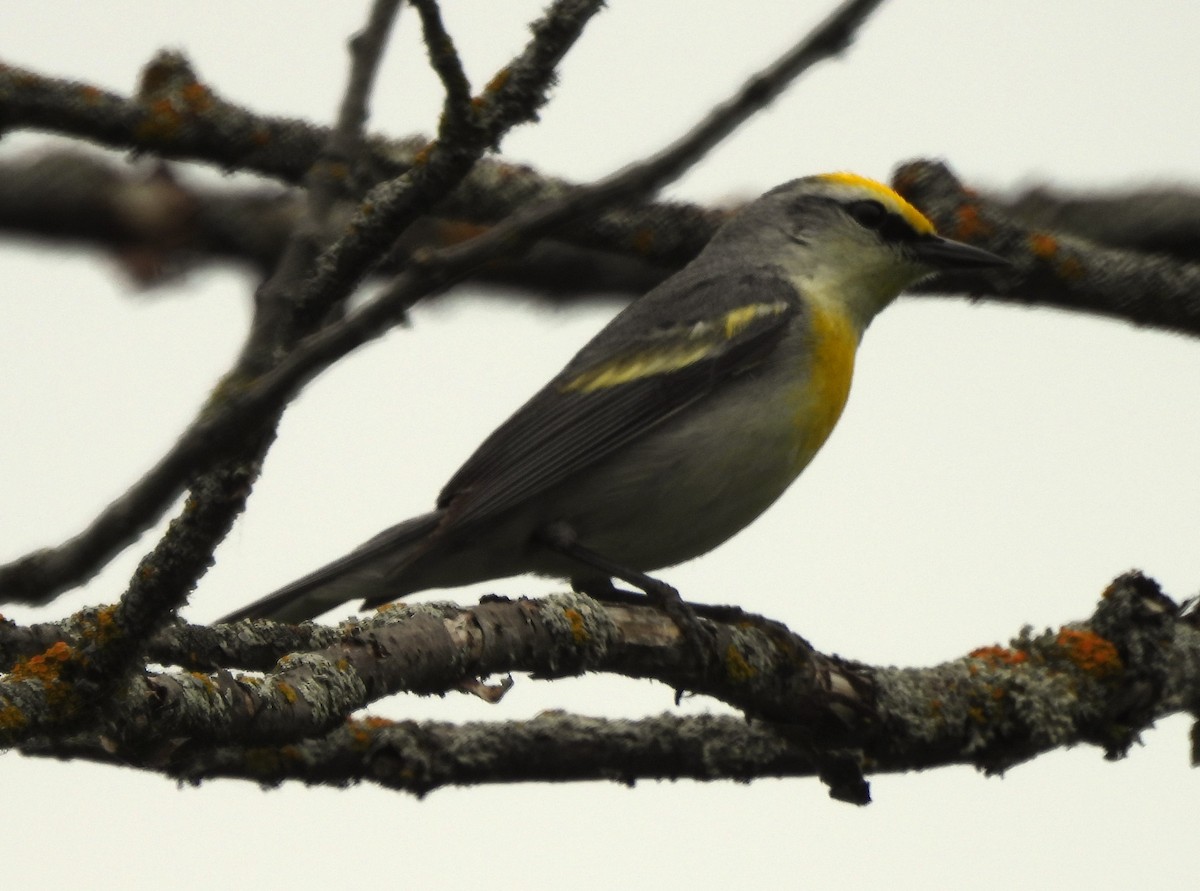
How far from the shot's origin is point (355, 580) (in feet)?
18.2

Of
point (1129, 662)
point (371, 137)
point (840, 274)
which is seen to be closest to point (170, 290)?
point (371, 137)

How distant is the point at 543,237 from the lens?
247cm

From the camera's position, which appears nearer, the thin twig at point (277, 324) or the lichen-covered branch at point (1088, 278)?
the thin twig at point (277, 324)

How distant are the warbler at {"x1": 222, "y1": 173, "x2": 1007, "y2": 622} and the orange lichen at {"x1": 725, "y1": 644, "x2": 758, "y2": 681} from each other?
2.24 ft

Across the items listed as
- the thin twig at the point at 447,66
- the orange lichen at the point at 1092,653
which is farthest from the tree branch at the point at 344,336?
the orange lichen at the point at 1092,653

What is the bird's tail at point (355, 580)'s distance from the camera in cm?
540

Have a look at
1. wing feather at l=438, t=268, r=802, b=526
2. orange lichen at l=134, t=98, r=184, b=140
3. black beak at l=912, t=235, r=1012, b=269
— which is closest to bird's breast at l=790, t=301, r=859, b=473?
wing feather at l=438, t=268, r=802, b=526

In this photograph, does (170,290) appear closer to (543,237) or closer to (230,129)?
(230,129)

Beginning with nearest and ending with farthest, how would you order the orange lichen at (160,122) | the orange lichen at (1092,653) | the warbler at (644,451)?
the orange lichen at (1092,653)
the warbler at (644,451)
the orange lichen at (160,122)

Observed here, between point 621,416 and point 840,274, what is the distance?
4.56 ft

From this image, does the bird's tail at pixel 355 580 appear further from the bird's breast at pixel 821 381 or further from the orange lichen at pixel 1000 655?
the orange lichen at pixel 1000 655

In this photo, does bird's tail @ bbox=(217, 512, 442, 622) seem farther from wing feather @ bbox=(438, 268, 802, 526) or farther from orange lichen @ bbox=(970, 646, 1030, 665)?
orange lichen @ bbox=(970, 646, 1030, 665)

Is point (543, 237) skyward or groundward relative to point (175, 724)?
skyward

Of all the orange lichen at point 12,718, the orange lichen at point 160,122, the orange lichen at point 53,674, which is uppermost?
A: the orange lichen at point 160,122
